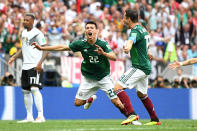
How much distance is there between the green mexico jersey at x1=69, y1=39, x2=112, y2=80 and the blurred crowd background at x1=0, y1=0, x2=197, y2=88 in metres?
5.13

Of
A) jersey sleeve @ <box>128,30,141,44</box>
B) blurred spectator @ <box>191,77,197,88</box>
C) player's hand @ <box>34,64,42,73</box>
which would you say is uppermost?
jersey sleeve @ <box>128,30,141,44</box>

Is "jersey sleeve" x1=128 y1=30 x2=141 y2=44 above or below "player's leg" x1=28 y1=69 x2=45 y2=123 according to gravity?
above

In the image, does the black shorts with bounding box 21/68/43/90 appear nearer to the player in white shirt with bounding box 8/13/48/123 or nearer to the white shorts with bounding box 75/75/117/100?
the player in white shirt with bounding box 8/13/48/123

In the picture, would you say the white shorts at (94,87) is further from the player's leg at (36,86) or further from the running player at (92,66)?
the player's leg at (36,86)

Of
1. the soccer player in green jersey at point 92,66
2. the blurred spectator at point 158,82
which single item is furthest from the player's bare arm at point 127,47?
the blurred spectator at point 158,82

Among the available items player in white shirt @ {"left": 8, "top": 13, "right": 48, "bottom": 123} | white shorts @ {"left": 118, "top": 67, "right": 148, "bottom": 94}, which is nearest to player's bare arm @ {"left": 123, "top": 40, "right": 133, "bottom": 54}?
white shorts @ {"left": 118, "top": 67, "right": 148, "bottom": 94}

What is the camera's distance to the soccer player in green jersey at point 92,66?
1259 cm

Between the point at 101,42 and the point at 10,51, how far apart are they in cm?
691

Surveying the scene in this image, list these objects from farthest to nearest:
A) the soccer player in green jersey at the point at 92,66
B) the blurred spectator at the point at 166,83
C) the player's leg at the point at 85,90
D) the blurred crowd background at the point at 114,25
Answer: the blurred spectator at the point at 166,83, the blurred crowd background at the point at 114,25, the player's leg at the point at 85,90, the soccer player in green jersey at the point at 92,66

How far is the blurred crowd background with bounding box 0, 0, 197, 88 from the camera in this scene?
65.7ft

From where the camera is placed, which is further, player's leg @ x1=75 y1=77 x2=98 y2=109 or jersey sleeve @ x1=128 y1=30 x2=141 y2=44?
player's leg @ x1=75 y1=77 x2=98 y2=109

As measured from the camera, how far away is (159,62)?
20781 mm

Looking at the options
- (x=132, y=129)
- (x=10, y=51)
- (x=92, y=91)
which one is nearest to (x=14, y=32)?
(x=10, y=51)

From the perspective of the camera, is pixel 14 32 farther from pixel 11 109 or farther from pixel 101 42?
pixel 101 42
